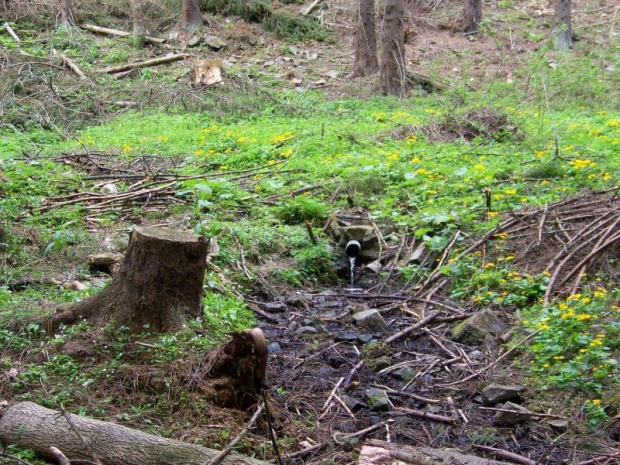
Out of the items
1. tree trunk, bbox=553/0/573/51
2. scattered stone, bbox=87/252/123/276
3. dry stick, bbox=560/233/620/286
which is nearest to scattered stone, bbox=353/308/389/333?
dry stick, bbox=560/233/620/286

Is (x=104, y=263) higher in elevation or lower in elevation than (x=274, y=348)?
higher

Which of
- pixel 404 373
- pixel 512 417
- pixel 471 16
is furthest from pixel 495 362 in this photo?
pixel 471 16

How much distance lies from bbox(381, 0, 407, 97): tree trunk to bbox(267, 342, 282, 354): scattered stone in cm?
1011

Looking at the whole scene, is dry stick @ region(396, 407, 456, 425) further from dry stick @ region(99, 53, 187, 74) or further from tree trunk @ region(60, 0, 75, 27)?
tree trunk @ region(60, 0, 75, 27)

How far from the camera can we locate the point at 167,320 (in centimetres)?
478

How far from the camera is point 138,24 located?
766 inches

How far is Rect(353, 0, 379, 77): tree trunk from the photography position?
17.2 meters

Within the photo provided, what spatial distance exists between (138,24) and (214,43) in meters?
2.09

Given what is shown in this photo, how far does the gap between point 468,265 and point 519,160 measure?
3190 millimetres

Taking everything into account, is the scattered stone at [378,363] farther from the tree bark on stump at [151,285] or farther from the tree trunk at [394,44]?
the tree trunk at [394,44]

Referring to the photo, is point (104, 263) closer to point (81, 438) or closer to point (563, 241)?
point (81, 438)

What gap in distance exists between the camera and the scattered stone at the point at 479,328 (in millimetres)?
5859

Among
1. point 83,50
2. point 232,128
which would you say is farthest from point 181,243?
point 83,50

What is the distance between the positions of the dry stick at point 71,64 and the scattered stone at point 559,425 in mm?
14103
